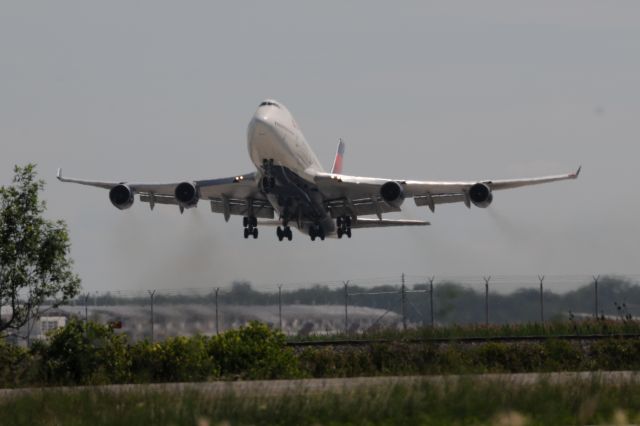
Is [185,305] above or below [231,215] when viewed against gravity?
below

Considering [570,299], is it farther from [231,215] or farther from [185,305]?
[231,215]

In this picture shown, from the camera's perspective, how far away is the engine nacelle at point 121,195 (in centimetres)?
4112

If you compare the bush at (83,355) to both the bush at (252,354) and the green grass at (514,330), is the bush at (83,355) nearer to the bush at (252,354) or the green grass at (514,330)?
the bush at (252,354)

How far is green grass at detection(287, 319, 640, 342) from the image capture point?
30219 millimetres

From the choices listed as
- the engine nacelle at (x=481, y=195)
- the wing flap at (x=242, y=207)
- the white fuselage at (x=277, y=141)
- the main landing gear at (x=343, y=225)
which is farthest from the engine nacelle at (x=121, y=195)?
the engine nacelle at (x=481, y=195)

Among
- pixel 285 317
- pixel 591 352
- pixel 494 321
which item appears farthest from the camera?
pixel 285 317

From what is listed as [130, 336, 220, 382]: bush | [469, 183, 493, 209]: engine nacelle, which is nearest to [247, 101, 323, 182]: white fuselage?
[469, 183, 493, 209]: engine nacelle

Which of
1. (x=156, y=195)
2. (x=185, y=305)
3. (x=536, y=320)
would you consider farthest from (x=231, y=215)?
(x=536, y=320)

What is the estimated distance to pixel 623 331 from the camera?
30828 mm

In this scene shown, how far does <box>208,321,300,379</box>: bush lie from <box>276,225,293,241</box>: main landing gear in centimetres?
2093

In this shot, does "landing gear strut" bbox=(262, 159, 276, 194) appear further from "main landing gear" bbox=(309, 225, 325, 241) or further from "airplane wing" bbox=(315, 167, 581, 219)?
"main landing gear" bbox=(309, 225, 325, 241)

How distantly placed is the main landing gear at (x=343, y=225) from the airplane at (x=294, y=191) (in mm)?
41

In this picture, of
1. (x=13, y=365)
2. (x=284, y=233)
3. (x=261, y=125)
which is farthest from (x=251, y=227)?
(x=13, y=365)

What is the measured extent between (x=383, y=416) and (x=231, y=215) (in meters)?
31.2
